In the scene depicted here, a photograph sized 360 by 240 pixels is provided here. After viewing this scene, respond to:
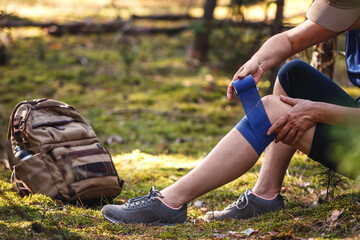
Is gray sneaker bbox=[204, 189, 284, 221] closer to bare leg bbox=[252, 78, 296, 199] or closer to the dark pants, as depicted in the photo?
bare leg bbox=[252, 78, 296, 199]

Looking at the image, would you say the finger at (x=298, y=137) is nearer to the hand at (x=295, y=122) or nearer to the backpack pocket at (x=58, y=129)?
the hand at (x=295, y=122)

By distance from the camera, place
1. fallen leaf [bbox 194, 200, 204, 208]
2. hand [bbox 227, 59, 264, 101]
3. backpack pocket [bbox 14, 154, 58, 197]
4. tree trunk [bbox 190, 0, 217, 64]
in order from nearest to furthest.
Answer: hand [bbox 227, 59, 264, 101], backpack pocket [bbox 14, 154, 58, 197], fallen leaf [bbox 194, 200, 204, 208], tree trunk [bbox 190, 0, 217, 64]

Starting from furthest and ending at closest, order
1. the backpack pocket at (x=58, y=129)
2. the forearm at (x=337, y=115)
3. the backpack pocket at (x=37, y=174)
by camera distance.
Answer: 1. the backpack pocket at (x=58, y=129)
2. the backpack pocket at (x=37, y=174)
3. the forearm at (x=337, y=115)

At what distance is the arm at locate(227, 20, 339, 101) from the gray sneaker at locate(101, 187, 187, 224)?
2.65 feet

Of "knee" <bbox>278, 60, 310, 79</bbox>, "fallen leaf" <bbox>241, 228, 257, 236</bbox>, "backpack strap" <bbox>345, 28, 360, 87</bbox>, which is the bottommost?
"fallen leaf" <bbox>241, 228, 257, 236</bbox>

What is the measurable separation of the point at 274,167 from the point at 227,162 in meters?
0.53

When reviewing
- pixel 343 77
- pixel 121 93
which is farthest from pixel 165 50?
pixel 343 77

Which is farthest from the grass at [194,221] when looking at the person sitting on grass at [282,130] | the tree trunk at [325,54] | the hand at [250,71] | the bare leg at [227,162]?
the tree trunk at [325,54]

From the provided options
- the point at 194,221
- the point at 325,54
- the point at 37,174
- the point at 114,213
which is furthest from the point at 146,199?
the point at 325,54

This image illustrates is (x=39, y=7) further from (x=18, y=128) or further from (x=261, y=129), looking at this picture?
(x=261, y=129)

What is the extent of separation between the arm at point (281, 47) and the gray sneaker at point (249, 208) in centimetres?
77

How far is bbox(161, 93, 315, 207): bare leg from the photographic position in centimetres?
227

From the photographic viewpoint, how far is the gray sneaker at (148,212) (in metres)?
2.49

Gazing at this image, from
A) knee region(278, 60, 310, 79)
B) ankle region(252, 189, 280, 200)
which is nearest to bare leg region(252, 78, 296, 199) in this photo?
ankle region(252, 189, 280, 200)
